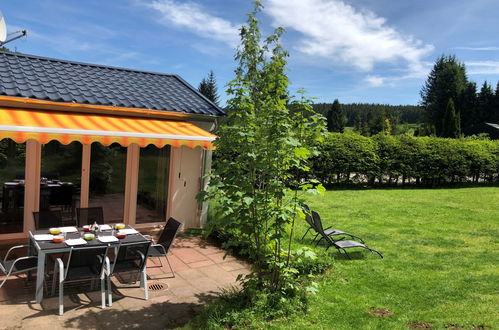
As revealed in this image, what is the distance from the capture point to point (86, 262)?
7887 millimetres

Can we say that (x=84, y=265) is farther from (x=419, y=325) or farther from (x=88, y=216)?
(x=419, y=325)

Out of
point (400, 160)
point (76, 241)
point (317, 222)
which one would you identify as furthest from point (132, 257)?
point (400, 160)

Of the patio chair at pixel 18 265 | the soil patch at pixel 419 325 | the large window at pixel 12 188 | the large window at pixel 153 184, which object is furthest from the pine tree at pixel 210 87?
the soil patch at pixel 419 325

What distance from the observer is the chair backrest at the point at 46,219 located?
10.4m

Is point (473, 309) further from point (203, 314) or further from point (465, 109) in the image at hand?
point (465, 109)

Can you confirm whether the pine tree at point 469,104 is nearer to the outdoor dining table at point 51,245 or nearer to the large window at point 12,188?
the outdoor dining table at point 51,245

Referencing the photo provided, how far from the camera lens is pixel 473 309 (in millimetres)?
7582

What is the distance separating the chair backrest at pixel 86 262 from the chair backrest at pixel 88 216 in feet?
12.4

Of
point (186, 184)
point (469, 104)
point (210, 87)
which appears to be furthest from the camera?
point (469, 104)

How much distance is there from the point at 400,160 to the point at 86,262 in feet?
100

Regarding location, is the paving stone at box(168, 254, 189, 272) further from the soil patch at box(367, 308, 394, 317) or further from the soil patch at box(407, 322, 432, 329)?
the soil patch at box(407, 322, 432, 329)

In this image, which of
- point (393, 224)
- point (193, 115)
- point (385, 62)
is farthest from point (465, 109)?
point (193, 115)

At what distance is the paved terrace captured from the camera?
23.4ft

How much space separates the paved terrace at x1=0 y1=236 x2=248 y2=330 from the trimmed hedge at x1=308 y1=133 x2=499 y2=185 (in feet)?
68.9
